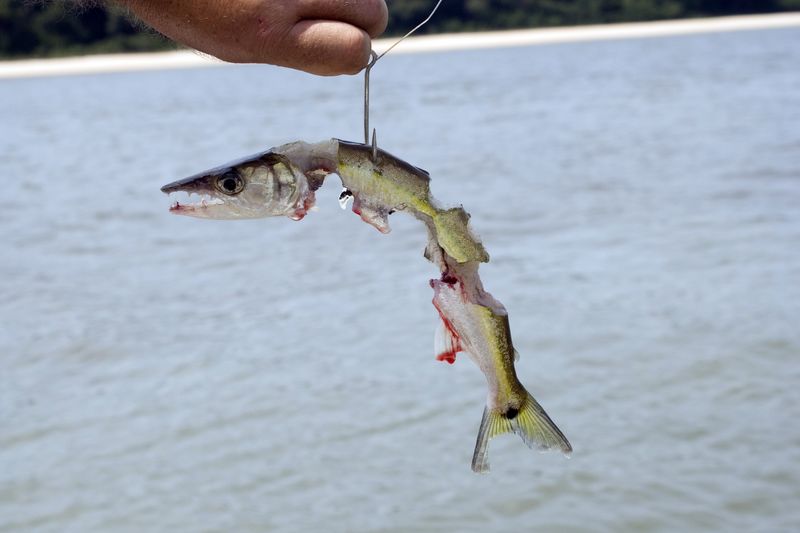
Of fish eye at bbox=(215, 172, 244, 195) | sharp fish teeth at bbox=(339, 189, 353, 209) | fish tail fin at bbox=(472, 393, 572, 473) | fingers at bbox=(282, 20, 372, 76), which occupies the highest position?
fingers at bbox=(282, 20, 372, 76)

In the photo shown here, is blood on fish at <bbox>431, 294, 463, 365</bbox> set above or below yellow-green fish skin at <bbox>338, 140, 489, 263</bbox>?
below

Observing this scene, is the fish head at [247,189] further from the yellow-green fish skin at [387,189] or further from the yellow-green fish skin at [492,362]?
the yellow-green fish skin at [492,362]

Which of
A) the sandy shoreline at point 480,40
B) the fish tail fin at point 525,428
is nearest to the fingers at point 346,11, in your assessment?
the fish tail fin at point 525,428

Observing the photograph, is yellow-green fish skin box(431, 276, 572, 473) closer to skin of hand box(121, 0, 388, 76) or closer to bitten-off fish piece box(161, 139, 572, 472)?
bitten-off fish piece box(161, 139, 572, 472)

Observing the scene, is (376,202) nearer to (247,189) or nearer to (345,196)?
(345,196)

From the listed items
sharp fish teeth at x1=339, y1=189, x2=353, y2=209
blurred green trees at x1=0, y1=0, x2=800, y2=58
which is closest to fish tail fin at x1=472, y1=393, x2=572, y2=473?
sharp fish teeth at x1=339, y1=189, x2=353, y2=209
